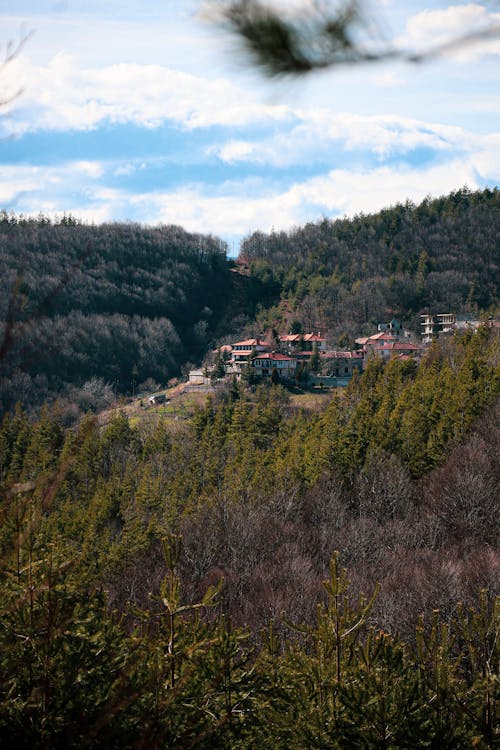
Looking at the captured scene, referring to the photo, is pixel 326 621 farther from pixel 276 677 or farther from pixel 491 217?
pixel 491 217

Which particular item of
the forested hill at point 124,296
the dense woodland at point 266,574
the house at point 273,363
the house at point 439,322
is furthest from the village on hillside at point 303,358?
the forested hill at point 124,296

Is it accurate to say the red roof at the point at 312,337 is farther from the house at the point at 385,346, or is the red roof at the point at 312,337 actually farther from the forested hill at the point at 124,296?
the forested hill at the point at 124,296

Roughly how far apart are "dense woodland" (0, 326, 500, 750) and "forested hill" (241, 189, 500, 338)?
126ft

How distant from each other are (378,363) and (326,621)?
133 ft

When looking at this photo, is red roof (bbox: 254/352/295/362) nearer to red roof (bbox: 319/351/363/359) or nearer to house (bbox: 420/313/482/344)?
red roof (bbox: 319/351/363/359)

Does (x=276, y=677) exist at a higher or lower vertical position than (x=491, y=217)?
lower

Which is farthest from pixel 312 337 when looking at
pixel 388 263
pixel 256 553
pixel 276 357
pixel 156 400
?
pixel 256 553

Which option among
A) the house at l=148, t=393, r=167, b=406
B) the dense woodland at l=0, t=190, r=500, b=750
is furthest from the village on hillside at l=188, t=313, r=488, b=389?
the dense woodland at l=0, t=190, r=500, b=750

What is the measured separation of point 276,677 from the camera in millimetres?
8297

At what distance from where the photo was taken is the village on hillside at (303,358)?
61.2m

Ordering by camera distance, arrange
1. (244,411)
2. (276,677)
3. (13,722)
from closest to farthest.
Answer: (13,722)
(276,677)
(244,411)

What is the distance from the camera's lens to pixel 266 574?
2205cm

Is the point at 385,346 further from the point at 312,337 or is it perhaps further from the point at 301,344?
the point at 301,344

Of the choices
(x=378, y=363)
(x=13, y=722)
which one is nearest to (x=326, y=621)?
(x=13, y=722)
